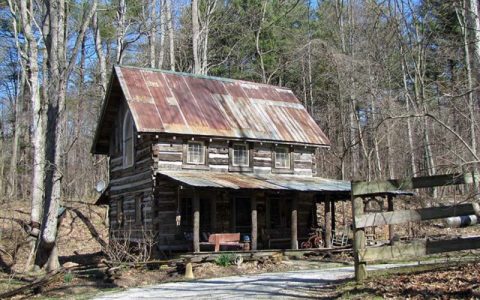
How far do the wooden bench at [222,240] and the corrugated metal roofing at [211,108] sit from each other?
4364mm

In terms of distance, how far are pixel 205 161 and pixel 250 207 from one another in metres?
2.77

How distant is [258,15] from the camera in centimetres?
3919

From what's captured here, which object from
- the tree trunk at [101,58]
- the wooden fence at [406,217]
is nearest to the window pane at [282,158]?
the tree trunk at [101,58]

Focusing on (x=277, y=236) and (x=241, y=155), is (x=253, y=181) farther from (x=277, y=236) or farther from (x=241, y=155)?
(x=277, y=236)

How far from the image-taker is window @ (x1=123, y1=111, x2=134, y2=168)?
22297 mm

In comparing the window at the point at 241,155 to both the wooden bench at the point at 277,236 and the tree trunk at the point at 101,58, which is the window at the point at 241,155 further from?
the tree trunk at the point at 101,58

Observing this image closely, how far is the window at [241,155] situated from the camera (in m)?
22.3

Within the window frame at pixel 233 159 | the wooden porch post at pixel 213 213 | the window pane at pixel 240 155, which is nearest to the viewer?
the wooden porch post at pixel 213 213

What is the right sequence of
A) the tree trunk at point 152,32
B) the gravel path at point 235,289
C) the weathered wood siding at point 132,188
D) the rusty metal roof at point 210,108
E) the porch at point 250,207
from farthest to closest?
the tree trunk at point 152,32 < the rusty metal roof at point 210,108 < the weathered wood siding at point 132,188 < the porch at point 250,207 < the gravel path at point 235,289

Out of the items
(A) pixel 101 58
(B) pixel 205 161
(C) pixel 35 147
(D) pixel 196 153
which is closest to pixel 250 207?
(B) pixel 205 161

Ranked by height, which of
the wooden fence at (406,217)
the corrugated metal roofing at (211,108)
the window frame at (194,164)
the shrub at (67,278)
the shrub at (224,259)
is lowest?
the shrub at (67,278)

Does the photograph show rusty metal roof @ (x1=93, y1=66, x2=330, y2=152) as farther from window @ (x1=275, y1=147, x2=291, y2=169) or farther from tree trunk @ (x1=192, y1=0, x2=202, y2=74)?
tree trunk @ (x1=192, y1=0, x2=202, y2=74)

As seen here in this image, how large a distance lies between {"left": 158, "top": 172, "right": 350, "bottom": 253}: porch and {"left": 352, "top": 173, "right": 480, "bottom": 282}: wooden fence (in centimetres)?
890

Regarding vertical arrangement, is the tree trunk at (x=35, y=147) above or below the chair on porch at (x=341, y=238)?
above
